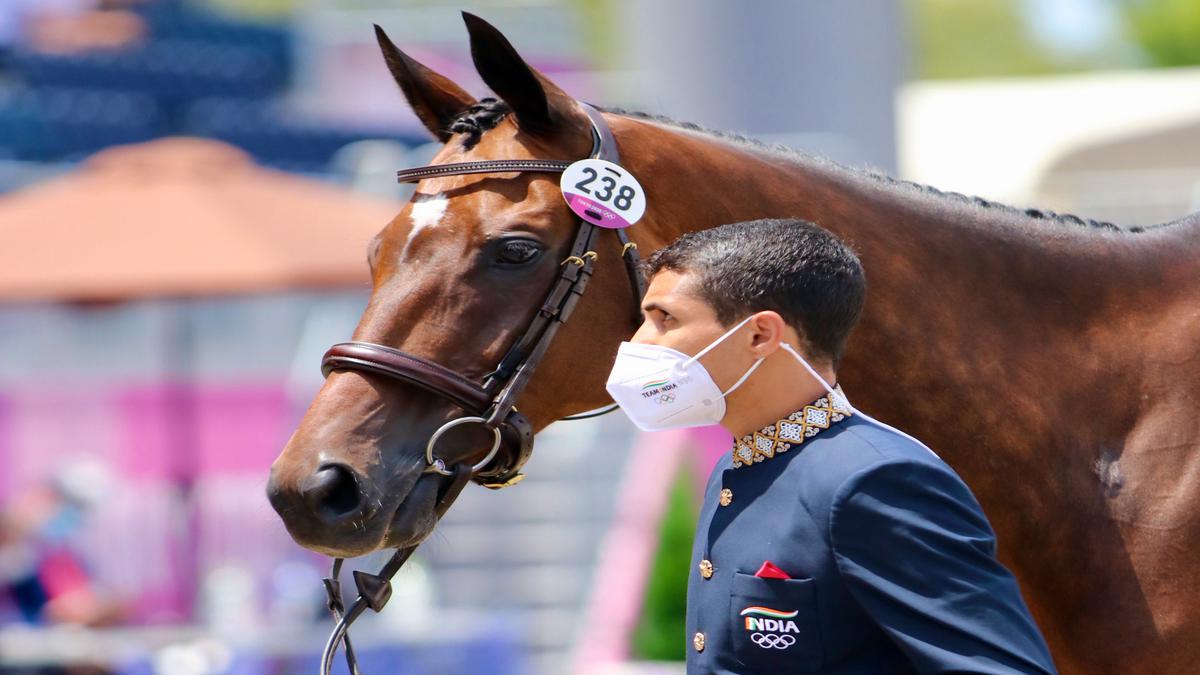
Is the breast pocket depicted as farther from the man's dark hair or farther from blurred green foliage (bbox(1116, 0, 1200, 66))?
blurred green foliage (bbox(1116, 0, 1200, 66))

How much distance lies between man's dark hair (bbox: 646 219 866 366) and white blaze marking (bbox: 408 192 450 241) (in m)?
0.75

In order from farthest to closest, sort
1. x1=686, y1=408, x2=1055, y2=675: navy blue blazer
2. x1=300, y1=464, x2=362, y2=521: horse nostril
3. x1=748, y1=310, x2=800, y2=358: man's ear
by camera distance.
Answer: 1. x1=300, y1=464, x2=362, y2=521: horse nostril
2. x1=748, y1=310, x2=800, y2=358: man's ear
3. x1=686, y1=408, x2=1055, y2=675: navy blue blazer

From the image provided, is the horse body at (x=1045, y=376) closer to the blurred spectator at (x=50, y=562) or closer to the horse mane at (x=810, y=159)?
the horse mane at (x=810, y=159)

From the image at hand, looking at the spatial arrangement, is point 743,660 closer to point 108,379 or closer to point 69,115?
point 108,379

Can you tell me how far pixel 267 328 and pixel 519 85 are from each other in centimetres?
1046

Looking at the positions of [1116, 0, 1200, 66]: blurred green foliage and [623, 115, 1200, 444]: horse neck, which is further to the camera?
[1116, 0, 1200, 66]: blurred green foliage

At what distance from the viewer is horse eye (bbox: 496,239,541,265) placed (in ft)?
9.71

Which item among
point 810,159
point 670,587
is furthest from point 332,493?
point 670,587

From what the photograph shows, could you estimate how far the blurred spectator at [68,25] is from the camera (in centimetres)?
1686

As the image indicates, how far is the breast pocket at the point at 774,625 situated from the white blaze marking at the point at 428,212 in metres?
1.06

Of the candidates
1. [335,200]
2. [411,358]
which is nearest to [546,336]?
[411,358]

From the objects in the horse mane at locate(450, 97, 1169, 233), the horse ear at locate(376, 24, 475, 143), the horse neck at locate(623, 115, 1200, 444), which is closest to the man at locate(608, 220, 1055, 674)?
the horse neck at locate(623, 115, 1200, 444)

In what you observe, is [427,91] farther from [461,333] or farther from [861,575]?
[861,575]

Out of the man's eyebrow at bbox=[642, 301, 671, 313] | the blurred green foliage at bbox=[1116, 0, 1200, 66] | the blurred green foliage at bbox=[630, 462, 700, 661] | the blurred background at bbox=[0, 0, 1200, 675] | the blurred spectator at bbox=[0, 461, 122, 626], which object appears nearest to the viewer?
the man's eyebrow at bbox=[642, 301, 671, 313]
